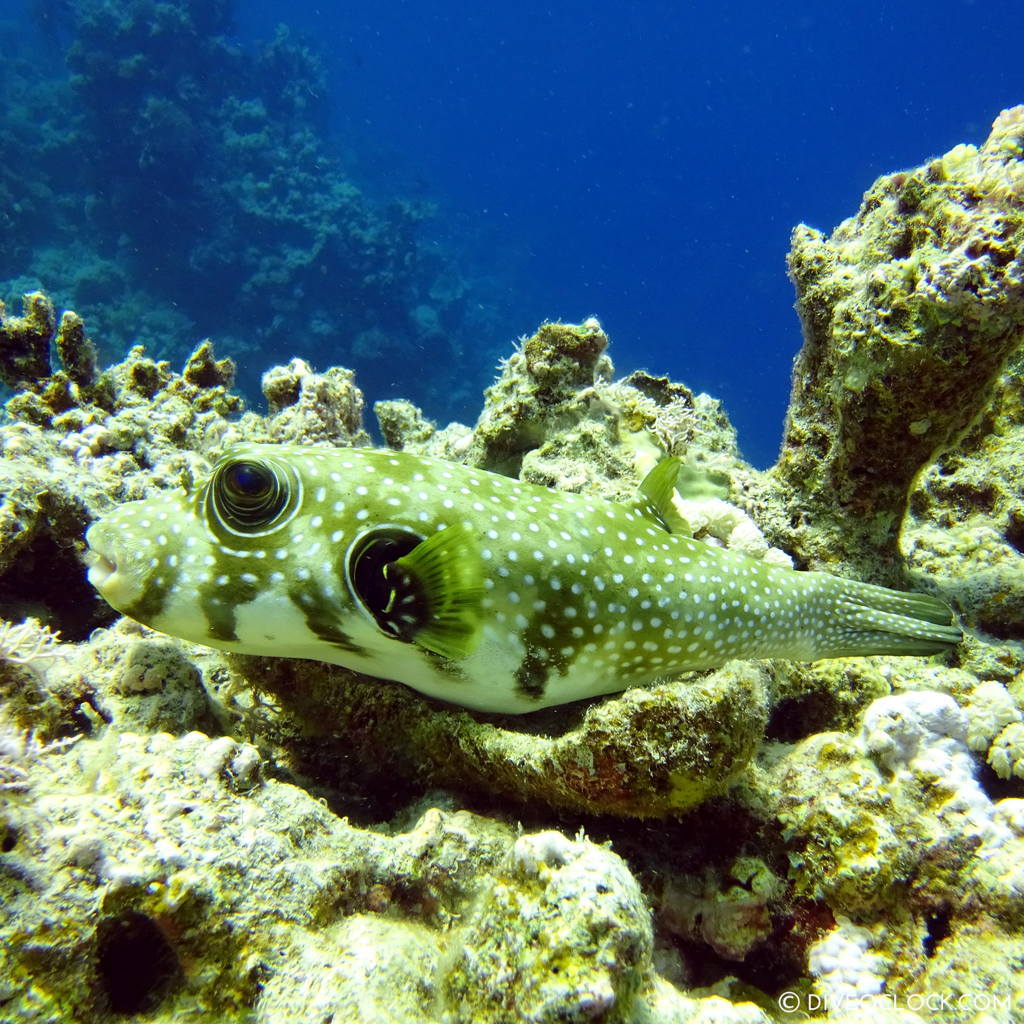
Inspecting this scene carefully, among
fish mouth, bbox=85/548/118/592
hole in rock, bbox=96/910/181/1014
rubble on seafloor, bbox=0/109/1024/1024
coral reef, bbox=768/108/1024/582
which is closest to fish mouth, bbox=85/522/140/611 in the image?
fish mouth, bbox=85/548/118/592

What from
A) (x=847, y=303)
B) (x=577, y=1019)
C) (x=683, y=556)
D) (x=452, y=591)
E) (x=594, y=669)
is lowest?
(x=577, y=1019)

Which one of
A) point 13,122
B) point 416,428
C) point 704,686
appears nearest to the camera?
point 704,686

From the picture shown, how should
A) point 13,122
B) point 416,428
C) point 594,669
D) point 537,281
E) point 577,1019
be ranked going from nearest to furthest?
1. point 577,1019
2. point 594,669
3. point 416,428
4. point 13,122
5. point 537,281

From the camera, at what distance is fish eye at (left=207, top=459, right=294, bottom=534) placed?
2945 millimetres

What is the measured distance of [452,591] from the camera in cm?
300

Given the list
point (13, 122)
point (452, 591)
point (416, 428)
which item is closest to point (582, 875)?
point (452, 591)

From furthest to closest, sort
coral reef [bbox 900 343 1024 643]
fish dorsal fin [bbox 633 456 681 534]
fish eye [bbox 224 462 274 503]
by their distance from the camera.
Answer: coral reef [bbox 900 343 1024 643]
fish dorsal fin [bbox 633 456 681 534]
fish eye [bbox 224 462 274 503]

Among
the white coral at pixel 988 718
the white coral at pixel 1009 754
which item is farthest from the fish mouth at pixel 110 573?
the white coral at pixel 1009 754

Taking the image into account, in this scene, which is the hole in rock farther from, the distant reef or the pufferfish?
the distant reef

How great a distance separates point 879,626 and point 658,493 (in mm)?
1851

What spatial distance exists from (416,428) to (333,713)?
16.5 ft

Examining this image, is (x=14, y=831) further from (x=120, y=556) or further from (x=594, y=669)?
(x=594, y=669)

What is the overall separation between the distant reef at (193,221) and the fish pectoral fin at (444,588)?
35.8 m

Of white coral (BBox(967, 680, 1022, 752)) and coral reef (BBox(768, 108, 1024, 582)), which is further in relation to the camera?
coral reef (BBox(768, 108, 1024, 582))
